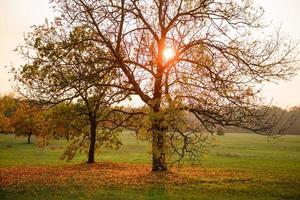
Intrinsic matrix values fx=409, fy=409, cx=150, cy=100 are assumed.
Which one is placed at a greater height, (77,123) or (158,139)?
(77,123)

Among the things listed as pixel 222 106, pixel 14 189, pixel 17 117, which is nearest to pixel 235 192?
pixel 222 106

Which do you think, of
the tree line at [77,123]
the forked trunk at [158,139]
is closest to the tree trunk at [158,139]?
the forked trunk at [158,139]

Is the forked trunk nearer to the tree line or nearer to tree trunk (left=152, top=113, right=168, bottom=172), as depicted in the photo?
tree trunk (left=152, top=113, right=168, bottom=172)

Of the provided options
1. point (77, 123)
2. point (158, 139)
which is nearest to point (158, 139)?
point (158, 139)

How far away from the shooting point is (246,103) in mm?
24875

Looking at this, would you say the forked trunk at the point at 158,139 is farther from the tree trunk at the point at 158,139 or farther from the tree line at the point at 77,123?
the tree line at the point at 77,123

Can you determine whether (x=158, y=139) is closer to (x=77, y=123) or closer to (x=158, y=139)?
(x=158, y=139)

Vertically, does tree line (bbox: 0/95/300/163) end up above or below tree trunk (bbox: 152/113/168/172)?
above

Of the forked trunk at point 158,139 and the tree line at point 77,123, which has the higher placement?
the tree line at point 77,123

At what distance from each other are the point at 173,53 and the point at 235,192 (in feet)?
37.4

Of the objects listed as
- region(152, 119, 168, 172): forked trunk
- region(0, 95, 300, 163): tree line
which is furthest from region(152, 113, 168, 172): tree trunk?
region(0, 95, 300, 163): tree line

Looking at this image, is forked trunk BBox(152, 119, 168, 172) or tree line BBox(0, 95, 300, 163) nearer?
forked trunk BBox(152, 119, 168, 172)

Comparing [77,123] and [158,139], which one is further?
[77,123]

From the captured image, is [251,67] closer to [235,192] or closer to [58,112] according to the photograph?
[235,192]
